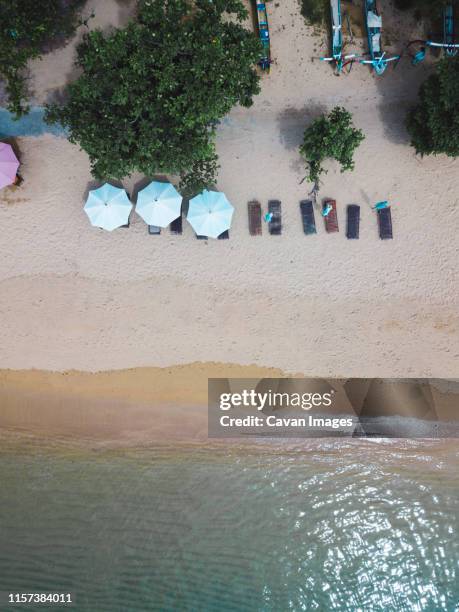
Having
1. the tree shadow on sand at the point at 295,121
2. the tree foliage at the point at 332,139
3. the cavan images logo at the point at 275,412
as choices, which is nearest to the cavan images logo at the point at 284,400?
the cavan images logo at the point at 275,412

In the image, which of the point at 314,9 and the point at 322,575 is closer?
the point at 314,9

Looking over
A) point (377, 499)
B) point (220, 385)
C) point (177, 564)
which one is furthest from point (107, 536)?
point (377, 499)

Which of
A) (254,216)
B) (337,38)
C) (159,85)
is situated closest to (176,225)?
(254,216)

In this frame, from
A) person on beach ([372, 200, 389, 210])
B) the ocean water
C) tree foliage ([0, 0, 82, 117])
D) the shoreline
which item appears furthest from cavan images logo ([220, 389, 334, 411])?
tree foliage ([0, 0, 82, 117])

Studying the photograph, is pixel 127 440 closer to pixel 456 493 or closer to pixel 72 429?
pixel 72 429

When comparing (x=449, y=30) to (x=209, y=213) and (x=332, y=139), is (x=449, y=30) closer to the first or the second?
(x=332, y=139)

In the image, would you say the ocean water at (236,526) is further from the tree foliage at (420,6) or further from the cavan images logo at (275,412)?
the tree foliage at (420,6)

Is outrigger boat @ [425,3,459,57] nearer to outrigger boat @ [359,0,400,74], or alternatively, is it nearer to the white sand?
the white sand
